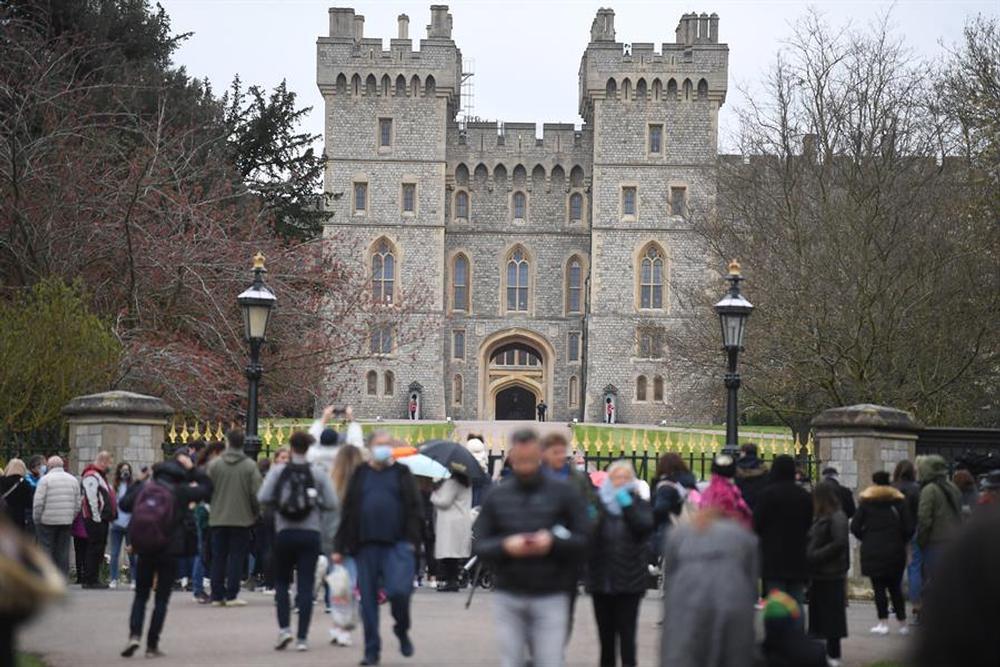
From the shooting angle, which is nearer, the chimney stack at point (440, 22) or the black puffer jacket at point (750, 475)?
the black puffer jacket at point (750, 475)

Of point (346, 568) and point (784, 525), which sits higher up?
point (784, 525)

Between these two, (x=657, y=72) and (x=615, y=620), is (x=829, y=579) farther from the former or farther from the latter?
(x=657, y=72)

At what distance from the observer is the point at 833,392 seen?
83.5 feet

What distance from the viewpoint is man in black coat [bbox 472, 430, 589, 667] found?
6.99m

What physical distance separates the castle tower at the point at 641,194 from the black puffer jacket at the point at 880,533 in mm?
44315

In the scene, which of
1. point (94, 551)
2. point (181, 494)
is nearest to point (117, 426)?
point (94, 551)

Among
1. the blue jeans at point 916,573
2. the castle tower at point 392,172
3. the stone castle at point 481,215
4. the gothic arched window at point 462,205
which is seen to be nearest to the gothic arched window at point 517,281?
the stone castle at point 481,215

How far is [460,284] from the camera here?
59500 millimetres

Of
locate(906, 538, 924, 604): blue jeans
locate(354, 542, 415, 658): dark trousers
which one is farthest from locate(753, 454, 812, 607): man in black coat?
locate(906, 538, 924, 604): blue jeans

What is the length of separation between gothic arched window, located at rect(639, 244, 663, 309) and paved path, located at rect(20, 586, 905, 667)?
43.7m

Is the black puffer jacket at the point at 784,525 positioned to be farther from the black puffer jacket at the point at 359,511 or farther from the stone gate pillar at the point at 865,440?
the stone gate pillar at the point at 865,440

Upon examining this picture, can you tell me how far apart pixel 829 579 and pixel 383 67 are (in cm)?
4913

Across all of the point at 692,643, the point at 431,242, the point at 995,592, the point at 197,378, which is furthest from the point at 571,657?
the point at 431,242

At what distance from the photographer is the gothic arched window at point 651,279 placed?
57.3 m
